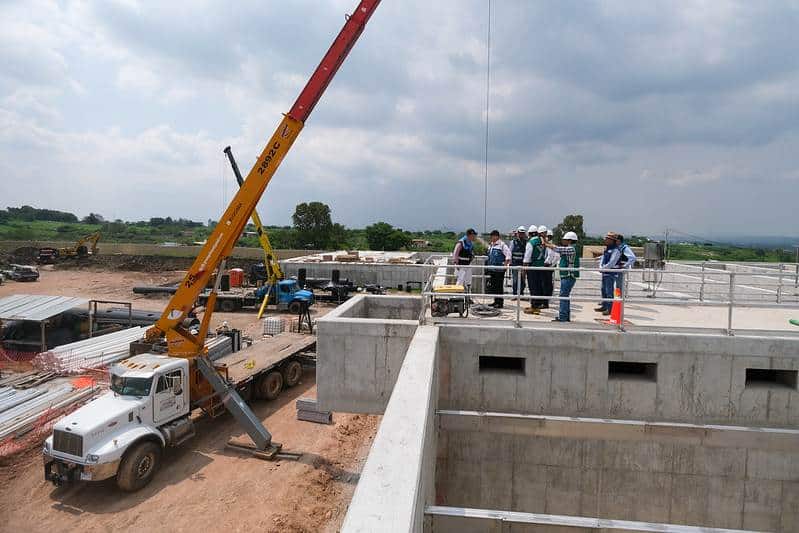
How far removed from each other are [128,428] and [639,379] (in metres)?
11.0

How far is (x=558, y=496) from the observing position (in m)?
7.68

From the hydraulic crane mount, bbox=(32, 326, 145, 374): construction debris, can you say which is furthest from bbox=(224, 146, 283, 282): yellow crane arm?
bbox=(32, 326, 145, 374): construction debris

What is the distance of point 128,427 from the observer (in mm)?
10766

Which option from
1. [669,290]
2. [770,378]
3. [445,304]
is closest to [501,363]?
[445,304]

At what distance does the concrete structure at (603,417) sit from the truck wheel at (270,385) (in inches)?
332

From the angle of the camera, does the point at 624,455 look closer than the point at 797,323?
Yes

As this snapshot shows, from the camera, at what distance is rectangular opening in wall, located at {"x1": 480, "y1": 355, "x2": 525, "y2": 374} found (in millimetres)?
8070

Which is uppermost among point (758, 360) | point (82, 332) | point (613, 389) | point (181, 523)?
point (758, 360)

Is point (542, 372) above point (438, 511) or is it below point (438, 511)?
above

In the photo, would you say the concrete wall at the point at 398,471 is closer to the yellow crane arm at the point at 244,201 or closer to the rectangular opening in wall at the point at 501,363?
the rectangular opening in wall at the point at 501,363

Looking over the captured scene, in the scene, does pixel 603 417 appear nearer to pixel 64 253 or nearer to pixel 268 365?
pixel 268 365

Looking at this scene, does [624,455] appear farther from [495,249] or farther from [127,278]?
[127,278]

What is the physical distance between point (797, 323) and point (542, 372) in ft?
16.4

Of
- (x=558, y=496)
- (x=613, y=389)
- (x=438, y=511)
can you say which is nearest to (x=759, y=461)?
(x=613, y=389)
